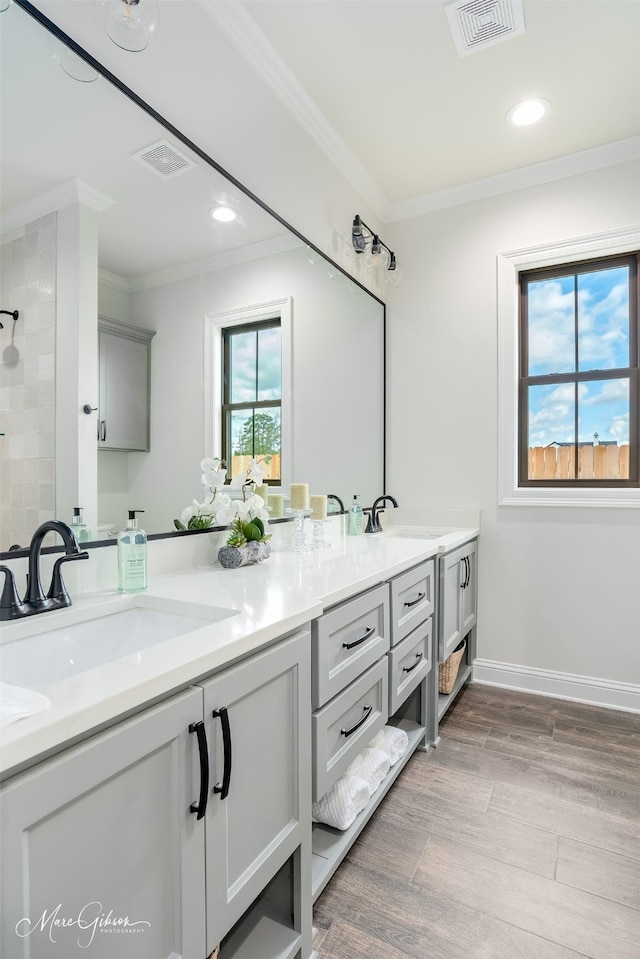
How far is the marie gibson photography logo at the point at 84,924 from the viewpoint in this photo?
1.95ft

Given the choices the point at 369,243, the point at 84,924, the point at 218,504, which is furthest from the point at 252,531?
the point at 369,243

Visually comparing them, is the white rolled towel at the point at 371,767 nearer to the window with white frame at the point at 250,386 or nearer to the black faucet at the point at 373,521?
the window with white frame at the point at 250,386

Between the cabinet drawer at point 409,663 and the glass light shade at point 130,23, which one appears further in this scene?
the cabinet drawer at point 409,663

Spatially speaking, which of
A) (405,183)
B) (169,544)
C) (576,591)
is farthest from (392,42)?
(576,591)

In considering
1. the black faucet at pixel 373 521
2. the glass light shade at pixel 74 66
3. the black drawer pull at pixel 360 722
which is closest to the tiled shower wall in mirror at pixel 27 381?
the glass light shade at pixel 74 66

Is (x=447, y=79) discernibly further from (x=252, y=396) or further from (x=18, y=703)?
(x=18, y=703)

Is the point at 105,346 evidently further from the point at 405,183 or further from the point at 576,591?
the point at 576,591

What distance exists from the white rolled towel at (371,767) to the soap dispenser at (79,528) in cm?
110

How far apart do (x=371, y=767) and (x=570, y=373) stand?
225 centimetres

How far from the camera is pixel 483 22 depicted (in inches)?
72.5

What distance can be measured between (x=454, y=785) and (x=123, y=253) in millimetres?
2157

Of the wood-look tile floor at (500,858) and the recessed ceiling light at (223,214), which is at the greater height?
the recessed ceiling light at (223,214)

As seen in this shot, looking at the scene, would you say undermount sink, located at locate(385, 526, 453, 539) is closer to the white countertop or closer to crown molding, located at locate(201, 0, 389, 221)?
the white countertop

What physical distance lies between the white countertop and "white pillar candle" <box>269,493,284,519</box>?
0.54ft
